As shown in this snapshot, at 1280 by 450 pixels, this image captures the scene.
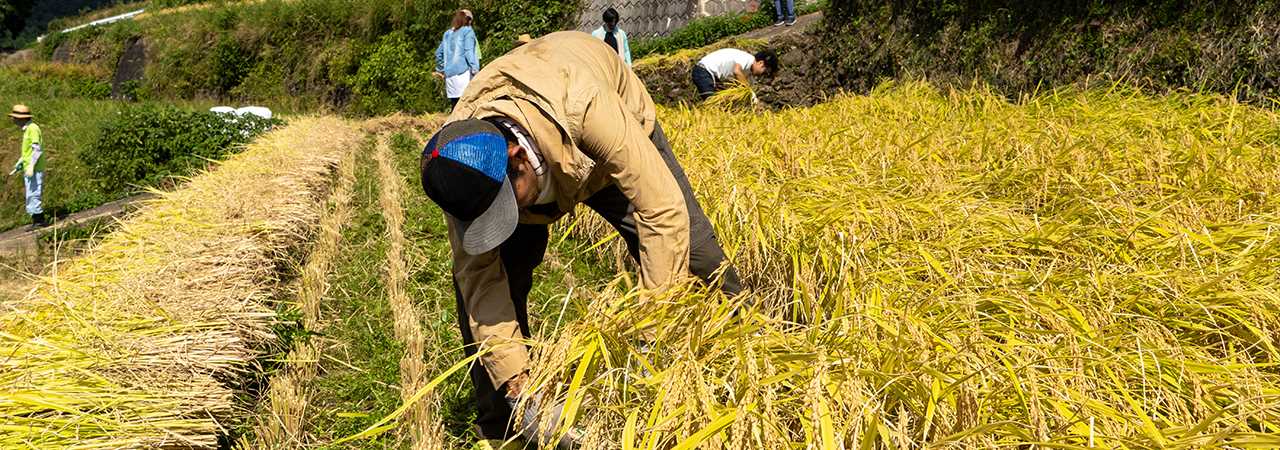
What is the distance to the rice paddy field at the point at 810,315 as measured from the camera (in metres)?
1.59

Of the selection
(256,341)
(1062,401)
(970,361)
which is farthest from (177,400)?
(1062,401)

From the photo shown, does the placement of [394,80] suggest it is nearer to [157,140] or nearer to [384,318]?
A: [157,140]

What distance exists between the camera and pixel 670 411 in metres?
1.61

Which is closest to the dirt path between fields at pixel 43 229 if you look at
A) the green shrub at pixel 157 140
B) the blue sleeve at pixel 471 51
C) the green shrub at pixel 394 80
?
the green shrub at pixel 157 140

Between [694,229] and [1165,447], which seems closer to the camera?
[1165,447]

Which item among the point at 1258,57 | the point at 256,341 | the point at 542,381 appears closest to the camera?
the point at 542,381

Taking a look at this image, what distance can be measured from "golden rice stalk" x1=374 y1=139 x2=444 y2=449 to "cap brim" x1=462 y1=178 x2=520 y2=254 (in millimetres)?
410

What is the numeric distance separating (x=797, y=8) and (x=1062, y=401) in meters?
13.1

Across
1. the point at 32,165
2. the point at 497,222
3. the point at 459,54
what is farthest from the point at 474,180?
the point at 32,165

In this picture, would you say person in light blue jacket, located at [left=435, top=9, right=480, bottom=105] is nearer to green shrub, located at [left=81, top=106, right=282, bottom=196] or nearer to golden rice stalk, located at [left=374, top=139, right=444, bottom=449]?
golden rice stalk, located at [left=374, top=139, right=444, bottom=449]

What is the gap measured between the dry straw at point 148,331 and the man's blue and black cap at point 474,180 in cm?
120

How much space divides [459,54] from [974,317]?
6.17 m

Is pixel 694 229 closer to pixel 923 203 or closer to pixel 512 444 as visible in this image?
pixel 512 444

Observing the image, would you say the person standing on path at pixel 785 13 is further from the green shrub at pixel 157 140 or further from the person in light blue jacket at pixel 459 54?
the green shrub at pixel 157 140
